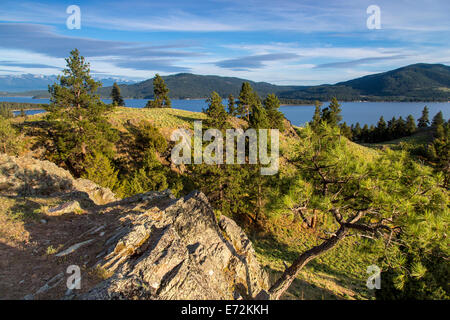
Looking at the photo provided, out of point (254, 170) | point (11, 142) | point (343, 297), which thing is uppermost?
point (11, 142)

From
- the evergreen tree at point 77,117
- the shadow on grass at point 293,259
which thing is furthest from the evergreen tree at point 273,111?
the evergreen tree at point 77,117

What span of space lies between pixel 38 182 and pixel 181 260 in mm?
16219

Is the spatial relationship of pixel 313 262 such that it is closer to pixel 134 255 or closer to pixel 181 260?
pixel 181 260

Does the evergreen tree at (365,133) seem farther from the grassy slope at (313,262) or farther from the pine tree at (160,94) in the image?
the grassy slope at (313,262)

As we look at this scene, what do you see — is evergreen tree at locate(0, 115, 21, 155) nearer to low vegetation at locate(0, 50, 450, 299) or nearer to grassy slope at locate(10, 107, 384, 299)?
low vegetation at locate(0, 50, 450, 299)

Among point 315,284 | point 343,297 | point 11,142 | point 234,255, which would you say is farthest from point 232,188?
point 11,142

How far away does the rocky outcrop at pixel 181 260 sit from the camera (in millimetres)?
6172

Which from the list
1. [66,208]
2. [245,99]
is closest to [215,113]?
[66,208]

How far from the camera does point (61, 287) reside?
6.19 m

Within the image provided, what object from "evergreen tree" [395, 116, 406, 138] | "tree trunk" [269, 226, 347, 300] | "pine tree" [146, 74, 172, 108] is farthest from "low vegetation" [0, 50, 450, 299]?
"evergreen tree" [395, 116, 406, 138]

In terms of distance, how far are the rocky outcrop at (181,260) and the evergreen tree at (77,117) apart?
2320cm

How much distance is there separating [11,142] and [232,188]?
97.4 ft

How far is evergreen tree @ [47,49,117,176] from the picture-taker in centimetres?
2867
